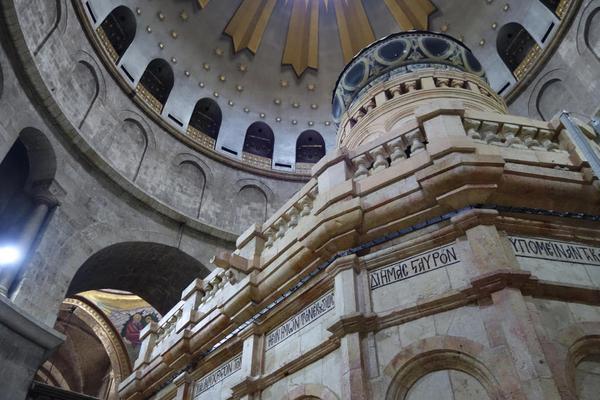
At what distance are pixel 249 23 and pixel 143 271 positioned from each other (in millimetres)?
13035

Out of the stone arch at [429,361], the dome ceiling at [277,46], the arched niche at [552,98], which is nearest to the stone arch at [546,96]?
the arched niche at [552,98]

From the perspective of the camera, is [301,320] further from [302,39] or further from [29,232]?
[302,39]

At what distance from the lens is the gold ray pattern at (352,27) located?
22781 millimetres

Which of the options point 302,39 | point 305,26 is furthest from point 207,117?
point 305,26

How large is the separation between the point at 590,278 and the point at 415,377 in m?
2.06

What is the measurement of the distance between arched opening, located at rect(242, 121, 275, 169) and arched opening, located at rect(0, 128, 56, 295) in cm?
902

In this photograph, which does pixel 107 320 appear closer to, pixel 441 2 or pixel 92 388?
pixel 92 388

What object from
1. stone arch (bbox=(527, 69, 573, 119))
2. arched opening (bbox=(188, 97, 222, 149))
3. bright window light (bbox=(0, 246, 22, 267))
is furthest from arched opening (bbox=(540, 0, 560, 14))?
bright window light (bbox=(0, 246, 22, 267))

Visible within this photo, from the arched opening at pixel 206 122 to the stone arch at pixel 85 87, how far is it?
4.72 meters

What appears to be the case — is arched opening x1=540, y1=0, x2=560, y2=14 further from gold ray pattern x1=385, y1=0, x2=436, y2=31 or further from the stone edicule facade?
the stone edicule facade

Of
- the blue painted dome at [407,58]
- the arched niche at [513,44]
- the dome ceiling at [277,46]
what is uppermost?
the dome ceiling at [277,46]

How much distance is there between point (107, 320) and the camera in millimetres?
21391

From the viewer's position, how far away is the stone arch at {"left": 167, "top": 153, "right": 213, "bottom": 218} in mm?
17219

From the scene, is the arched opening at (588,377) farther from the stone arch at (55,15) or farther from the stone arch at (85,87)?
the stone arch at (55,15)
